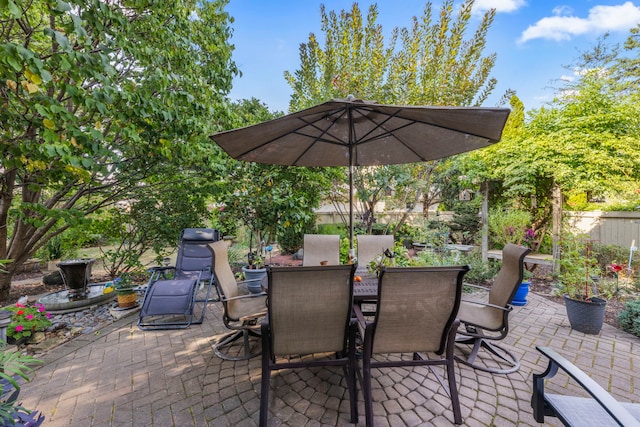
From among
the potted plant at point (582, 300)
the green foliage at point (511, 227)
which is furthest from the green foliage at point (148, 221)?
the green foliage at point (511, 227)

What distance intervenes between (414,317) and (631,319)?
10.5 ft

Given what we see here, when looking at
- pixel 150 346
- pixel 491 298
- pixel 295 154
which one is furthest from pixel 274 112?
pixel 491 298

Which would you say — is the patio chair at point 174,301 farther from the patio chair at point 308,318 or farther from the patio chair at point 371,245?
the patio chair at point 371,245

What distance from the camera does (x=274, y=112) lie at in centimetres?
654

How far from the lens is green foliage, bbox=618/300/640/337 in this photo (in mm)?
2922

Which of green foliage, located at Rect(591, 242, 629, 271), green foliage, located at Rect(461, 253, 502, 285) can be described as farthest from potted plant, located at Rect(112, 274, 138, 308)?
green foliage, located at Rect(591, 242, 629, 271)

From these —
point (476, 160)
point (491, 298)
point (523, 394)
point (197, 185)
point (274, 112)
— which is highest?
point (274, 112)

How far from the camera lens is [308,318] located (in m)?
1.80

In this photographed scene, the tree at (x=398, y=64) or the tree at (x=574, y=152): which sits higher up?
the tree at (x=398, y=64)

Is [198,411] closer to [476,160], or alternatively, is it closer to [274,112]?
[274,112]

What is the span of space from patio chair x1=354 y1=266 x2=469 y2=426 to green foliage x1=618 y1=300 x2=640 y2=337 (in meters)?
2.80

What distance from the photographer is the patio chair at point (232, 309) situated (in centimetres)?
244

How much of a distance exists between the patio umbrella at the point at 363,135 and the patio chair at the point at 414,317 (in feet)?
3.88

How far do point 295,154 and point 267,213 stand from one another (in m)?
1.82
